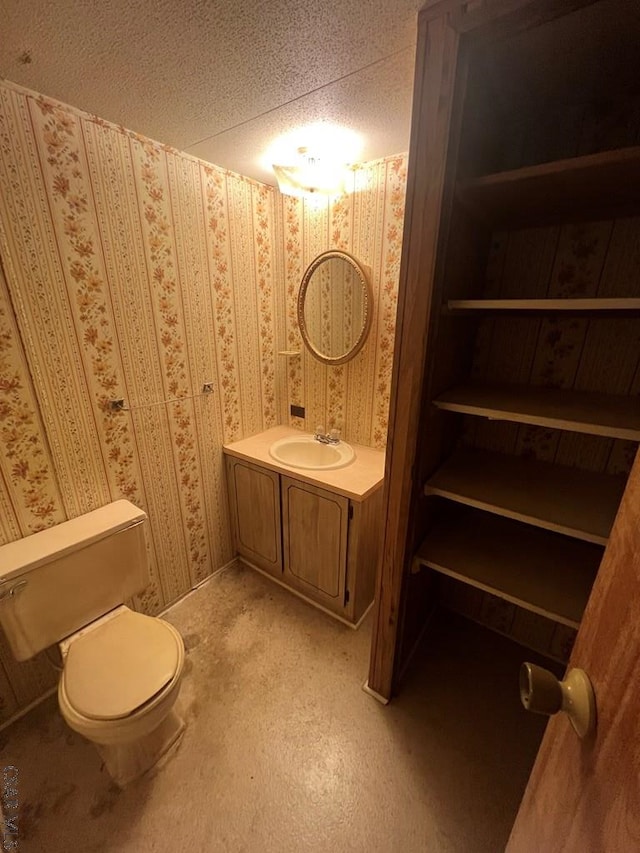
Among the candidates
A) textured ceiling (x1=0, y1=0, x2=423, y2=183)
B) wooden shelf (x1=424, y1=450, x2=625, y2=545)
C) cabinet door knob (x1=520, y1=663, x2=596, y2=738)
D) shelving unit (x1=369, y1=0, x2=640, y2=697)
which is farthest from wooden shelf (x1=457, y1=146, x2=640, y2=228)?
cabinet door knob (x1=520, y1=663, x2=596, y2=738)

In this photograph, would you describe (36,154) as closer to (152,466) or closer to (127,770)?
(152,466)

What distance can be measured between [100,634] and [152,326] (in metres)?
1.27

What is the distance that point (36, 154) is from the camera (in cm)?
115

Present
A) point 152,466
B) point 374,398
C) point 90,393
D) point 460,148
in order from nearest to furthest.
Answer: point 460,148, point 90,393, point 152,466, point 374,398

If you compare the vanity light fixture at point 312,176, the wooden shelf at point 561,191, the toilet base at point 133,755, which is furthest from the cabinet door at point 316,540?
the vanity light fixture at point 312,176

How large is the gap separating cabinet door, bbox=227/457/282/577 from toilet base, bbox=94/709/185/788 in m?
0.89

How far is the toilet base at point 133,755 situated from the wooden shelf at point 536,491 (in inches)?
53.6

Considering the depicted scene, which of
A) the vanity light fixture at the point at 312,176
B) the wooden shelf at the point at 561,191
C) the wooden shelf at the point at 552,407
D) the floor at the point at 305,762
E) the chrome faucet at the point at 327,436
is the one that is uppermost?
the vanity light fixture at the point at 312,176

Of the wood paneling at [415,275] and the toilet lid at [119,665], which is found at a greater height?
the wood paneling at [415,275]

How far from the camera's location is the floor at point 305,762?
1.11 metres

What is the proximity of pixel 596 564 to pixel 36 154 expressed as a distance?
2.41 m

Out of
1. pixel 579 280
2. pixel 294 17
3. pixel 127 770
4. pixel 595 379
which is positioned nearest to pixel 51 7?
pixel 294 17

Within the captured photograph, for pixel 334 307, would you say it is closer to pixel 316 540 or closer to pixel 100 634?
pixel 316 540

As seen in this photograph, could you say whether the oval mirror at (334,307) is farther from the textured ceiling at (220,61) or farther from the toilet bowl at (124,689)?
the toilet bowl at (124,689)
